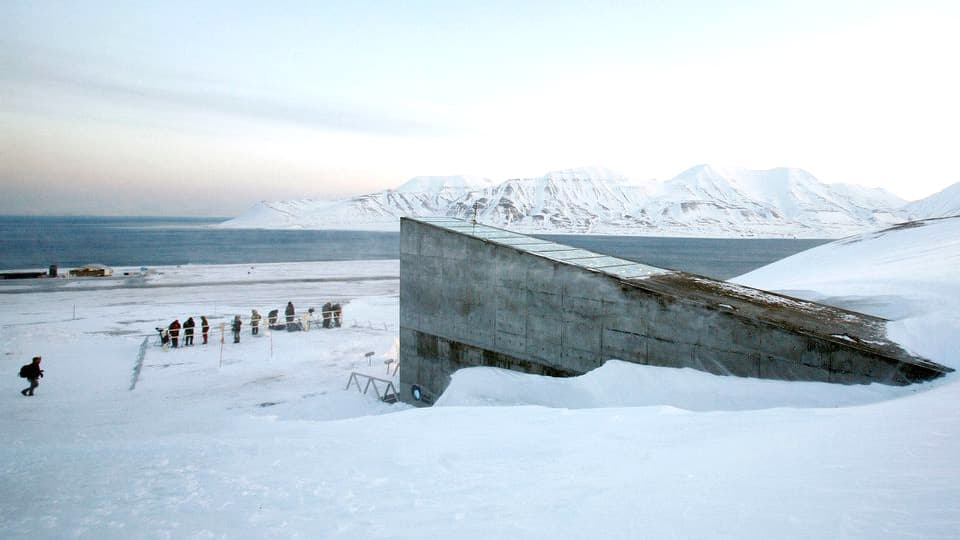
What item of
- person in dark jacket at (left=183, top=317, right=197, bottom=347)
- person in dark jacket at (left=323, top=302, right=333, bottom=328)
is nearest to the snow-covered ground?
person in dark jacket at (left=183, top=317, right=197, bottom=347)

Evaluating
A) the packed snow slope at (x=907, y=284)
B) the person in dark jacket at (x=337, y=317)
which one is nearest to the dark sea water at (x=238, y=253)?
the packed snow slope at (x=907, y=284)

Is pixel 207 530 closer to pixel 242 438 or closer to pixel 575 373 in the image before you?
pixel 242 438

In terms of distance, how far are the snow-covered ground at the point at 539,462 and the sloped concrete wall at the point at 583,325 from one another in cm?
63

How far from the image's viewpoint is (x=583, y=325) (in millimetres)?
11578

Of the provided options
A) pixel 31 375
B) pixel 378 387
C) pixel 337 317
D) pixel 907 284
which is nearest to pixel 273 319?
pixel 337 317

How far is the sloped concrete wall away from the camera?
8836 millimetres

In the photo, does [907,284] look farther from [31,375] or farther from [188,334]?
[188,334]

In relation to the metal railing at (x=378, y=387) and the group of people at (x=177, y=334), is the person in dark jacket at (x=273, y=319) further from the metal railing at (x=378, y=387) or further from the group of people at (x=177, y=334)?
the metal railing at (x=378, y=387)

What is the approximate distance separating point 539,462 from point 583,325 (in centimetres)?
625

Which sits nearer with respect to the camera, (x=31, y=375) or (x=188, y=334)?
(x=31, y=375)

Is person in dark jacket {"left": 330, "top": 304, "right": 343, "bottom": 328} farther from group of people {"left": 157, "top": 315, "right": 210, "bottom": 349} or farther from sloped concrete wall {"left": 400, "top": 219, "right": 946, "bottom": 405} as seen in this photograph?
sloped concrete wall {"left": 400, "top": 219, "right": 946, "bottom": 405}

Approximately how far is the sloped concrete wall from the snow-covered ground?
0.63m

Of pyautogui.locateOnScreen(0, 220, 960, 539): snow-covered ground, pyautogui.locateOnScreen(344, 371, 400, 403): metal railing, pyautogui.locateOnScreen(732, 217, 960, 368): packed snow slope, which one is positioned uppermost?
pyautogui.locateOnScreen(732, 217, 960, 368): packed snow slope

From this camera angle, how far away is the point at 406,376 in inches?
602
